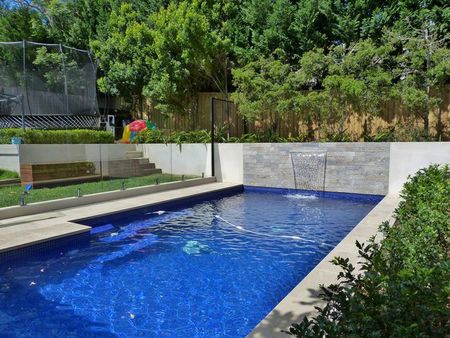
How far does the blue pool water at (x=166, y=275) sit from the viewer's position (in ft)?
12.5

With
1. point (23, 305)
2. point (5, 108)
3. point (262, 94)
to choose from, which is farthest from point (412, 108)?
point (5, 108)

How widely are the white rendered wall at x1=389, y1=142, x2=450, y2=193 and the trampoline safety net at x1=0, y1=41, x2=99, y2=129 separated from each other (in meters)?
11.0

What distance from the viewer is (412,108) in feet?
37.0

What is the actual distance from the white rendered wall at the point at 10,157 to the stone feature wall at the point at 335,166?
7.07 metres

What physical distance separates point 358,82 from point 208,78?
273 inches

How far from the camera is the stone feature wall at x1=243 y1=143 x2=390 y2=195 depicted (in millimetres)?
10430

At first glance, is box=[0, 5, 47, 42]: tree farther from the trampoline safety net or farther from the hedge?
the hedge

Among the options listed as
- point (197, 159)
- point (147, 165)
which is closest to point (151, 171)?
point (147, 165)

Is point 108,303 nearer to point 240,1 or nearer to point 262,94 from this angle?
point 262,94

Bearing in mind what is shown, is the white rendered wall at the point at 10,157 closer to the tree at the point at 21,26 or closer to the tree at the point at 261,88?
the tree at the point at 261,88

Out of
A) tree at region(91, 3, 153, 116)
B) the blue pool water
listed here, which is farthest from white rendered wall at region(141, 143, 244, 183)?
tree at region(91, 3, 153, 116)

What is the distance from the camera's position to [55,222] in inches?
266

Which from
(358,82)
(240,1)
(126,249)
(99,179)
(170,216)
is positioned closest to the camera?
(126,249)

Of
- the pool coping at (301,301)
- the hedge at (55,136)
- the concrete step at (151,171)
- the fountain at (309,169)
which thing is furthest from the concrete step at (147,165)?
the pool coping at (301,301)
